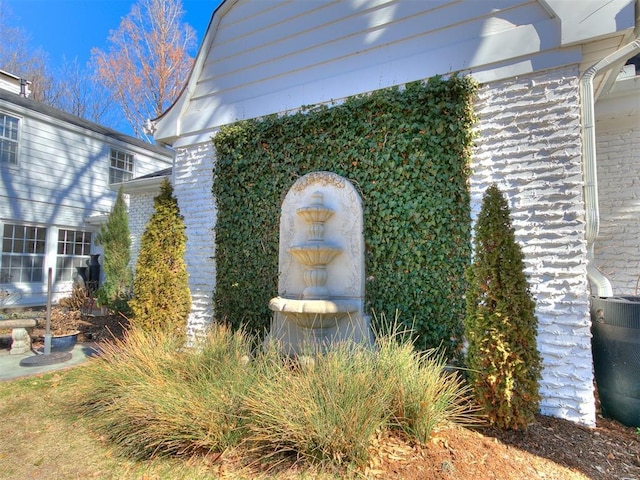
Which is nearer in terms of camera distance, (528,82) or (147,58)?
(528,82)

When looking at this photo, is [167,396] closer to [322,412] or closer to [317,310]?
[322,412]

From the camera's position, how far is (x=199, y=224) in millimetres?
5625

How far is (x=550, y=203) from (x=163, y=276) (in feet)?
15.5

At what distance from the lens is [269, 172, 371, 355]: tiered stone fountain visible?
4121 millimetres

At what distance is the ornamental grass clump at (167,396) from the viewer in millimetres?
2561

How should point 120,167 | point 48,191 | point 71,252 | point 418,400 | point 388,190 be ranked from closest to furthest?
1. point 418,400
2. point 388,190
3. point 48,191
4. point 71,252
5. point 120,167

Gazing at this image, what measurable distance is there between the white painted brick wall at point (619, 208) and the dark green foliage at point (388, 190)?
8.95 feet

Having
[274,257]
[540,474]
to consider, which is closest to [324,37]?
[274,257]

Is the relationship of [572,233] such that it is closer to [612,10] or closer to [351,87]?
[612,10]

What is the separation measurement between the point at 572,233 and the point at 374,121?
243 cm

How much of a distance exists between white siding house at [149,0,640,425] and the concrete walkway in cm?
456

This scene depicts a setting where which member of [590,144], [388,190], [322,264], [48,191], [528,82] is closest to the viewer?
[590,144]

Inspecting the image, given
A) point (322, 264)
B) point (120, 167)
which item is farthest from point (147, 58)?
point (322, 264)

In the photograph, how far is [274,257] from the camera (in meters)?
4.88
